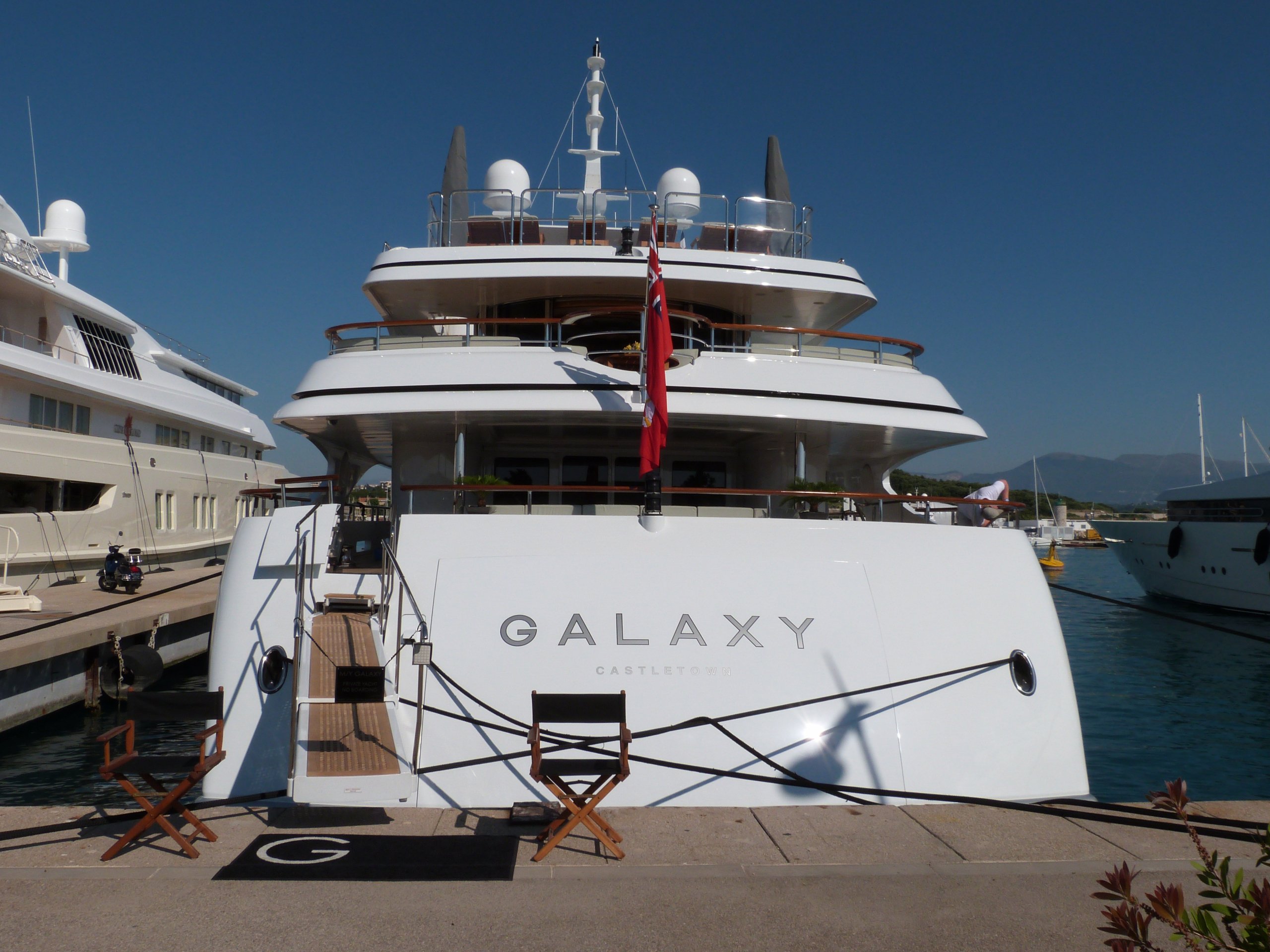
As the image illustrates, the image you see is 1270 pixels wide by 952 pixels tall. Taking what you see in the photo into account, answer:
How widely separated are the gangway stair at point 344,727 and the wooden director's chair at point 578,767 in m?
1.04

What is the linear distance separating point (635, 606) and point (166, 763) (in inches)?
143

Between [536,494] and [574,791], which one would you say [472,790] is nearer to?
[574,791]

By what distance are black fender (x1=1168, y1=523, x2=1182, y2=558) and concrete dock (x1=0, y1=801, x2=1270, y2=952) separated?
34715 mm

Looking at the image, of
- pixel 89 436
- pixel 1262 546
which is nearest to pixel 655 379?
pixel 89 436

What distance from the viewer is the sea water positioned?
12336 millimetres

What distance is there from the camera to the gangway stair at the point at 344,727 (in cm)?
630

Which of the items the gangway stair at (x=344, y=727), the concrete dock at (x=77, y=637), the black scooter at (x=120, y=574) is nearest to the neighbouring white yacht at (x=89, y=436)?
the black scooter at (x=120, y=574)

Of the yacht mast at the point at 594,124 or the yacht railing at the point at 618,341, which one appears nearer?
the yacht railing at the point at 618,341

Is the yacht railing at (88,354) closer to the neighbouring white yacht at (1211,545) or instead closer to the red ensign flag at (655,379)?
the red ensign flag at (655,379)

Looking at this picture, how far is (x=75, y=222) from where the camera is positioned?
3553cm

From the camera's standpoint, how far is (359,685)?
700cm

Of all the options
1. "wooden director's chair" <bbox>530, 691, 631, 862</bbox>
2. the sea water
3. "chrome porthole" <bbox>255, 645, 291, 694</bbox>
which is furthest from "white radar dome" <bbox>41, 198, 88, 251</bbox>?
"wooden director's chair" <bbox>530, 691, 631, 862</bbox>

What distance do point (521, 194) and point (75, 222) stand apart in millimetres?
30421

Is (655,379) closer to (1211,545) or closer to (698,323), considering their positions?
(698,323)
